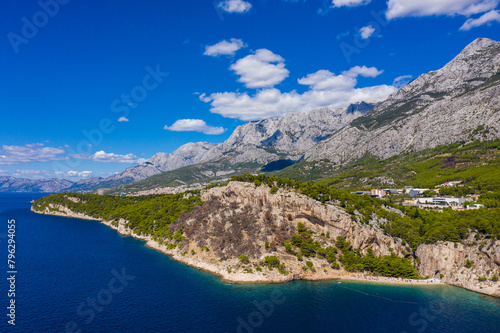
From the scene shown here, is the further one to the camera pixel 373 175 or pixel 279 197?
pixel 373 175

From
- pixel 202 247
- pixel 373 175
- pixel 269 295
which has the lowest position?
pixel 269 295

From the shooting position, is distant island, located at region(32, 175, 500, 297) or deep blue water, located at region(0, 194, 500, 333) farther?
distant island, located at region(32, 175, 500, 297)

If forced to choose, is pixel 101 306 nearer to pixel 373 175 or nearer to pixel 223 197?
pixel 223 197

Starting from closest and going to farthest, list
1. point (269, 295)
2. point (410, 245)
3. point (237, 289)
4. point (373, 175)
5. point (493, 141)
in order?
point (269, 295), point (237, 289), point (410, 245), point (493, 141), point (373, 175)

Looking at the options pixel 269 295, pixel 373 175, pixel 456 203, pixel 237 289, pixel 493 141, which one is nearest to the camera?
pixel 269 295

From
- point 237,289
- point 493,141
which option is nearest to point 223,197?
point 237,289

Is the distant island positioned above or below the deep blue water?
above
